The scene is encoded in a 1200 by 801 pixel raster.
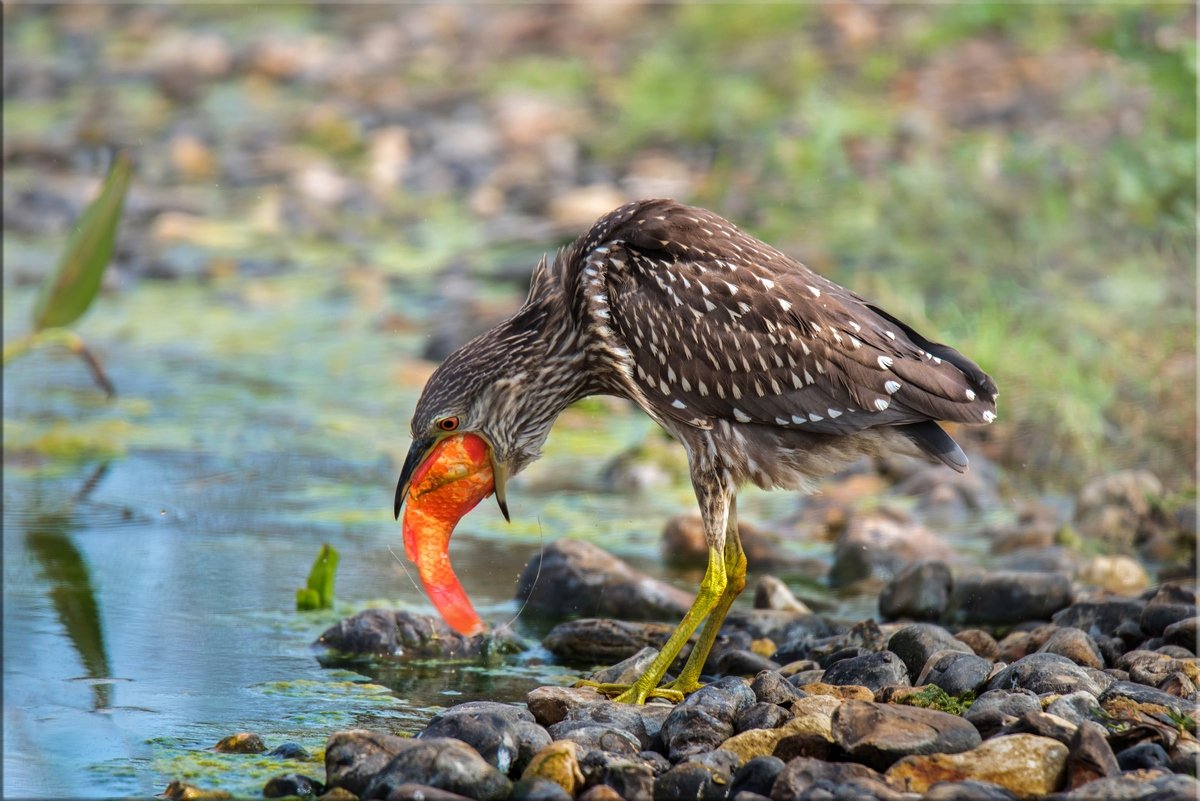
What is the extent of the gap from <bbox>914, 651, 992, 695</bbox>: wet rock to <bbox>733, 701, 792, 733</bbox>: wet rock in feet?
1.81

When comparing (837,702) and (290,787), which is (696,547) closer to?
(837,702)

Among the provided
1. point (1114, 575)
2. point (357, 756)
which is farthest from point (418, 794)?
point (1114, 575)

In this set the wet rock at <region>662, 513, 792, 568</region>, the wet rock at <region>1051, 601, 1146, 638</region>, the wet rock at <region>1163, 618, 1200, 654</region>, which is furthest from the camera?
the wet rock at <region>662, 513, 792, 568</region>

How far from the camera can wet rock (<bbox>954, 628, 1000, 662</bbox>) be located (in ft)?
16.7

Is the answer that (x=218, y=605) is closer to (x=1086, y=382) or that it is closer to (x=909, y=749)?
(x=909, y=749)

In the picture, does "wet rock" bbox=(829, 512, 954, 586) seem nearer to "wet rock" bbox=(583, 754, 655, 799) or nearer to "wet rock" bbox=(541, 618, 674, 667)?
"wet rock" bbox=(541, 618, 674, 667)

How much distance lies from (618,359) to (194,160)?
9726 mm

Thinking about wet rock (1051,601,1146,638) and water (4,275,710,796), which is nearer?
water (4,275,710,796)

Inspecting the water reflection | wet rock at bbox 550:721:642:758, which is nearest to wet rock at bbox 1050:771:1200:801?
wet rock at bbox 550:721:642:758

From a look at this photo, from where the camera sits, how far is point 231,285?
10.9 meters

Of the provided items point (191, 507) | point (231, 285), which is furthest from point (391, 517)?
point (231, 285)

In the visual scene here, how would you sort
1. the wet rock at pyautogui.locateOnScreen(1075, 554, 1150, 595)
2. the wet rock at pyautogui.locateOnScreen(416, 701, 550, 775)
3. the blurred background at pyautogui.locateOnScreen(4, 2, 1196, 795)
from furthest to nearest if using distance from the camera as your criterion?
the wet rock at pyautogui.locateOnScreen(1075, 554, 1150, 595) < the blurred background at pyautogui.locateOnScreen(4, 2, 1196, 795) < the wet rock at pyautogui.locateOnScreen(416, 701, 550, 775)

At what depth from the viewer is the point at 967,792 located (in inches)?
143

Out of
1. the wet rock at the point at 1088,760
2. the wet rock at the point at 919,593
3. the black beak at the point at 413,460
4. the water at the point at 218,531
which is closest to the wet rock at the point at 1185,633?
the wet rock at the point at 919,593
